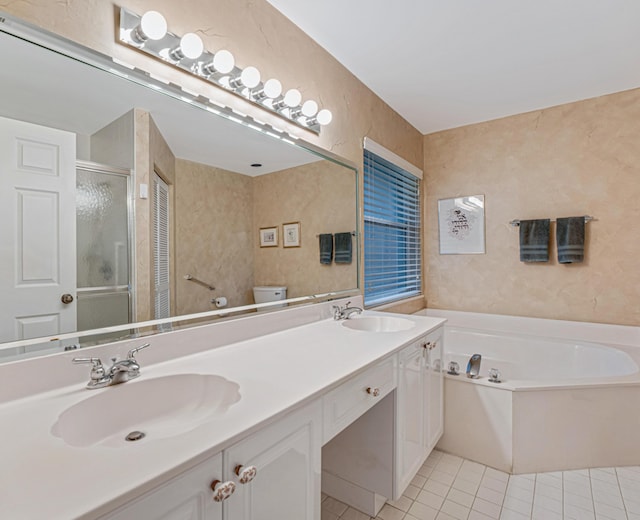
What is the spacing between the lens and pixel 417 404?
5.59 ft

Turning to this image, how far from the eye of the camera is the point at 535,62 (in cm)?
220

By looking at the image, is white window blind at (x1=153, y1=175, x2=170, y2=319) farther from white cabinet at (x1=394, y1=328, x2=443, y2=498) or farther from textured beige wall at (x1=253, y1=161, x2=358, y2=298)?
white cabinet at (x1=394, y1=328, x2=443, y2=498)

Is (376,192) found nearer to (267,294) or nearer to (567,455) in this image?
(267,294)

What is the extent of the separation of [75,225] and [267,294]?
86 cm

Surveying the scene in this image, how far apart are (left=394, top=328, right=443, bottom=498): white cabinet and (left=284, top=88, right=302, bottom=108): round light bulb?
1316mm

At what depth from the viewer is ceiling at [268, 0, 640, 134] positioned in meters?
1.72

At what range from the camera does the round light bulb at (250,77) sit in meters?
1.48

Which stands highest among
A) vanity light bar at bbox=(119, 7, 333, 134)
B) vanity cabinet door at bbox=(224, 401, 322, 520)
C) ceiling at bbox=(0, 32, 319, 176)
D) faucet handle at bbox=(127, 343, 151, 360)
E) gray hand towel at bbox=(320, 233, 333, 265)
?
vanity light bar at bbox=(119, 7, 333, 134)

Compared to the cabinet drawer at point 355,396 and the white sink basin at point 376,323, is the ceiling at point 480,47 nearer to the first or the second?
the white sink basin at point 376,323

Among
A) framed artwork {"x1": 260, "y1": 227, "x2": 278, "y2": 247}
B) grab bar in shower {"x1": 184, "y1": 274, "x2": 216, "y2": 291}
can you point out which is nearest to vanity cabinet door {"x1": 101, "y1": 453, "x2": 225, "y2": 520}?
grab bar in shower {"x1": 184, "y1": 274, "x2": 216, "y2": 291}

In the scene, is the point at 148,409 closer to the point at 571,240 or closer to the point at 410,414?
the point at 410,414


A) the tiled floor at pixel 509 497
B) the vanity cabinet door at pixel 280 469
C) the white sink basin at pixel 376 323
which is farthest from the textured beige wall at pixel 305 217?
the tiled floor at pixel 509 497

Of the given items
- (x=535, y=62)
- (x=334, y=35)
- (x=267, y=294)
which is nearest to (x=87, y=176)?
(x=267, y=294)

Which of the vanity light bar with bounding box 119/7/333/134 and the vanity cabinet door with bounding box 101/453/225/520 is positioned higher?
the vanity light bar with bounding box 119/7/333/134
